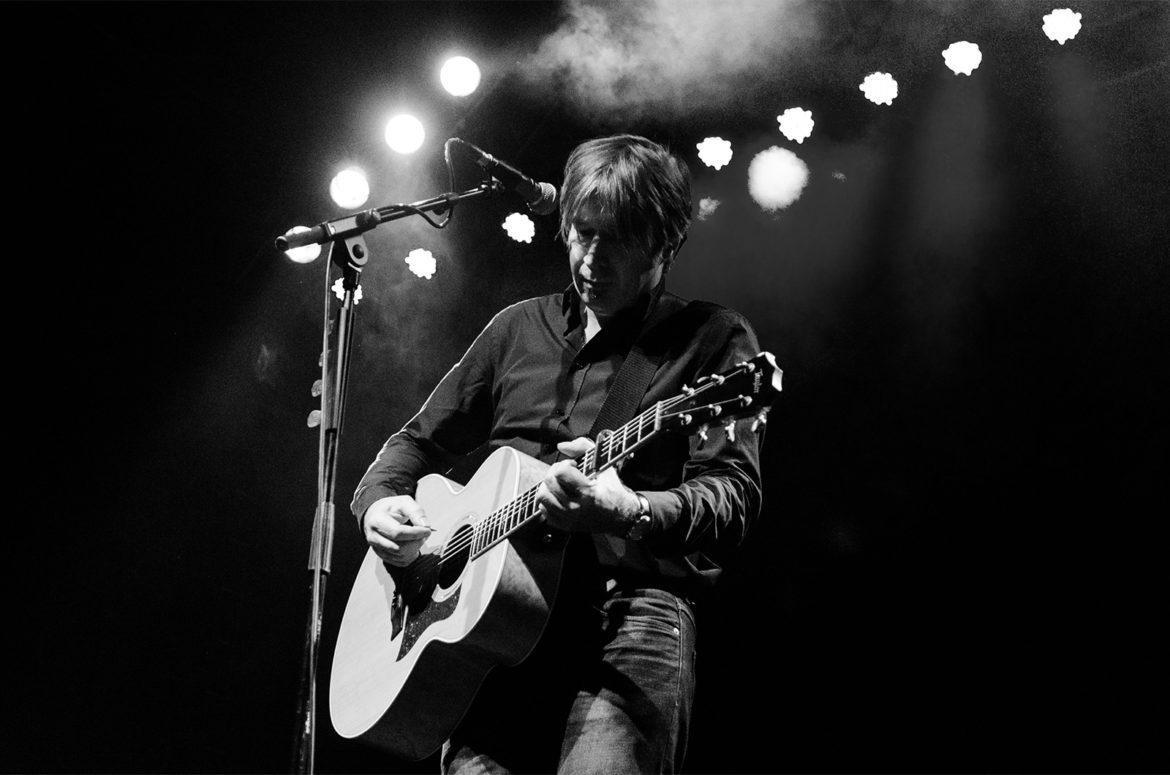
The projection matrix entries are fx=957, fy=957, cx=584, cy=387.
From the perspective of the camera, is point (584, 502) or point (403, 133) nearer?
point (584, 502)

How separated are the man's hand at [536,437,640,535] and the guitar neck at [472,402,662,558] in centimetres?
12

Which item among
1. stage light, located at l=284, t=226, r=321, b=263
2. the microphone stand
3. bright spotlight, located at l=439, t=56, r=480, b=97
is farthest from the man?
bright spotlight, located at l=439, t=56, r=480, b=97

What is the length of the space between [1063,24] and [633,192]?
3.08 metres

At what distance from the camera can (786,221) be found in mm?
5438

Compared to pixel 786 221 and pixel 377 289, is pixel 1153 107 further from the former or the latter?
pixel 377 289

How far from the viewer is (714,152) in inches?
219

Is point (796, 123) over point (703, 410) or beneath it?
over

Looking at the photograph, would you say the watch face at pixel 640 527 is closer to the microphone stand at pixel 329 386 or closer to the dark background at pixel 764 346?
the microphone stand at pixel 329 386

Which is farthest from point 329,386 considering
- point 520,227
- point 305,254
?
point 520,227

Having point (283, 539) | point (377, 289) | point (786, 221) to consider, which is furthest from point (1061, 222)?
point (283, 539)

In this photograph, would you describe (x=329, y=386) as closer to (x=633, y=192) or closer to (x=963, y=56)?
(x=633, y=192)

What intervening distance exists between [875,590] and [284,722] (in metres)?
3.20

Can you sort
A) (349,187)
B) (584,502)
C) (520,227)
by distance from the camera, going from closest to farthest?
(584,502)
(349,187)
(520,227)

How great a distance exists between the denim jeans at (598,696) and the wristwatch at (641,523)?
0.95 ft
